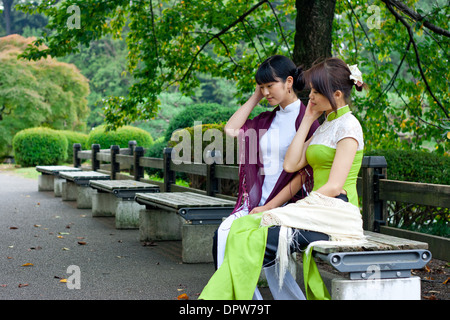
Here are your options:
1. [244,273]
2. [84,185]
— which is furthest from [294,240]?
[84,185]

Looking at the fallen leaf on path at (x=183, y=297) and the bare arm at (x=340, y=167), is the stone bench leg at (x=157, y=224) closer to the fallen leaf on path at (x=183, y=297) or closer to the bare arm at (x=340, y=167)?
the fallen leaf on path at (x=183, y=297)

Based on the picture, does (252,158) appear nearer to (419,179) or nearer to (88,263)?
(88,263)

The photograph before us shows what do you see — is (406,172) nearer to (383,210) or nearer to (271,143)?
(383,210)

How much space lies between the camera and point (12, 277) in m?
5.82

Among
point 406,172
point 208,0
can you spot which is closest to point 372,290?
point 406,172

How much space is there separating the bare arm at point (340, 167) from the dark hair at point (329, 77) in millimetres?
295

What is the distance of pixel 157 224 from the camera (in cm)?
809

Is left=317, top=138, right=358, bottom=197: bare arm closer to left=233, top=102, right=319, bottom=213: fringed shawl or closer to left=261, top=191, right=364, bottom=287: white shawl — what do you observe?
left=261, top=191, right=364, bottom=287: white shawl

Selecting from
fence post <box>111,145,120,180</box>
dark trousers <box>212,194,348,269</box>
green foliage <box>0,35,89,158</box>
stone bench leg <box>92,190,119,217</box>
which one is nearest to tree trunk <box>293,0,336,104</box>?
dark trousers <box>212,194,348,269</box>

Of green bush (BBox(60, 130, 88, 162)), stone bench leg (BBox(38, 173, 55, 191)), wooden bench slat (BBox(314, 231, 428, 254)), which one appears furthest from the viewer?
green bush (BBox(60, 130, 88, 162))

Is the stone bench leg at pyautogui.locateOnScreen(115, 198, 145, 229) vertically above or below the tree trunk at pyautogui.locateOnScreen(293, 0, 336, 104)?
below

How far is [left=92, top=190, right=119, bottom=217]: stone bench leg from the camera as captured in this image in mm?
10727

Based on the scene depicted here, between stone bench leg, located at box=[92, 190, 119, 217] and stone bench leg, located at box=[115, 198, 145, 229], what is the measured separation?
1.46 metres
